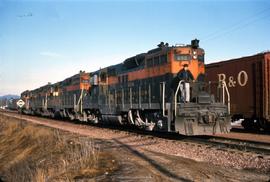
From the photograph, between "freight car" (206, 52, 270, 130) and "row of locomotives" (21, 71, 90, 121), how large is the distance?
1258 centimetres

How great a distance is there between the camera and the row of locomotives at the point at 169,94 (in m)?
15.7

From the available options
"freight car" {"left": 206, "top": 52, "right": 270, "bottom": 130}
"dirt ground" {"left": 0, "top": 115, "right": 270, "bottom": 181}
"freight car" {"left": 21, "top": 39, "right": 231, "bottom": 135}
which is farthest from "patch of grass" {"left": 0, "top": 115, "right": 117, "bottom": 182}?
"freight car" {"left": 206, "top": 52, "right": 270, "bottom": 130}

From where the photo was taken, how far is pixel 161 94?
57.5 ft

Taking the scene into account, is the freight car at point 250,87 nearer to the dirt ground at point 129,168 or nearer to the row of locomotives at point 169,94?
the row of locomotives at point 169,94

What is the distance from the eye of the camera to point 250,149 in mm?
13203

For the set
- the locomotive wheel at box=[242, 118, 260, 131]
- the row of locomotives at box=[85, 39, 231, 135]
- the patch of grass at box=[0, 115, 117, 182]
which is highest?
the row of locomotives at box=[85, 39, 231, 135]

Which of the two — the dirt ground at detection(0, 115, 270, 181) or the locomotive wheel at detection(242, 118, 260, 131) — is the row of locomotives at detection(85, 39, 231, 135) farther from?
the locomotive wheel at detection(242, 118, 260, 131)

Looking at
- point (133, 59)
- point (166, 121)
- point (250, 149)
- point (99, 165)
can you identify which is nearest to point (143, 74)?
point (133, 59)

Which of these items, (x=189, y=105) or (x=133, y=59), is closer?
(x=189, y=105)

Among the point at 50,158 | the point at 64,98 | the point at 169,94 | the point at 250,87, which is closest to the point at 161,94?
the point at 169,94

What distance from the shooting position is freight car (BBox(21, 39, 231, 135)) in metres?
15.7

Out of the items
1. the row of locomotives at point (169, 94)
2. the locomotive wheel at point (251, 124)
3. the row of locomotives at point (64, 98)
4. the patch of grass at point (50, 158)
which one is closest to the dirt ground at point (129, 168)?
the patch of grass at point (50, 158)

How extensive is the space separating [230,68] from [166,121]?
8.16 m

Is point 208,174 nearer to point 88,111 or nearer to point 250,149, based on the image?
point 250,149
